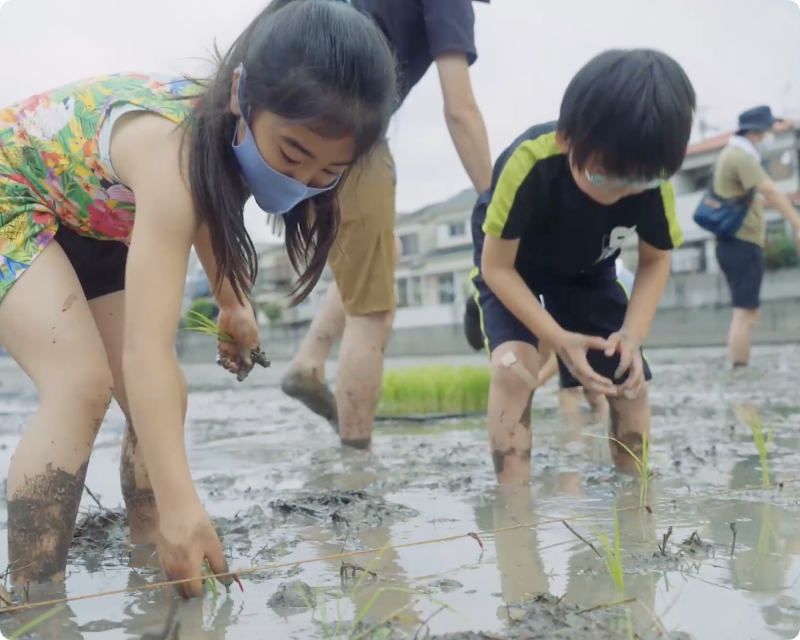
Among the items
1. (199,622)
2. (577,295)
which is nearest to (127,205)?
(199,622)

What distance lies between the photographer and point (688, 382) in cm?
586

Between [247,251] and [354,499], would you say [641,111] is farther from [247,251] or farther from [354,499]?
[354,499]

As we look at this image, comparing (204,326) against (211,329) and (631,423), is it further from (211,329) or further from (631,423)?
(631,423)

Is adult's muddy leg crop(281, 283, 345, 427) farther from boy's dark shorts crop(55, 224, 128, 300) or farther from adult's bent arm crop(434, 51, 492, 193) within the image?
boy's dark shorts crop(55, 224, 128, 300)

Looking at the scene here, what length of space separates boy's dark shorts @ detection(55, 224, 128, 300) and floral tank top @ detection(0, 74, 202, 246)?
0.36ft

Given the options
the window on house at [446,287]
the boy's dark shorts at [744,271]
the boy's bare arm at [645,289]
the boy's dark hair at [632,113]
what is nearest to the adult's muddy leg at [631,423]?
the boy's bare arm at [645,289]

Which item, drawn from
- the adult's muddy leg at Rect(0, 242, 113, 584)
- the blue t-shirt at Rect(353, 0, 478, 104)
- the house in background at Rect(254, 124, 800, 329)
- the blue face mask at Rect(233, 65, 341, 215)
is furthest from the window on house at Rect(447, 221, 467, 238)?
the adult's muddy leg at Rect(0, 242, 113, 584)

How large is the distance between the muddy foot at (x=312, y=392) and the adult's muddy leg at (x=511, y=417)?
114 cm

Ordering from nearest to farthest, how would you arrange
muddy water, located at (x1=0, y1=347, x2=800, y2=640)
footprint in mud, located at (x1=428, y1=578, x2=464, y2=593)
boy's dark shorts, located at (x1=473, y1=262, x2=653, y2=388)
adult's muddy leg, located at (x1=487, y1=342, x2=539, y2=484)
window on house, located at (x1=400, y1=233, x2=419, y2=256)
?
muddy water, located at (x1=0, y1=347, x2=800, y2=640)
footprint in mud, located at (x1=428, y1=578, x2=464, y2=593)
adult's muddy leg, located at (x1=487, y1=342, x2=539, y2=484)
boy's dark shorts, located at (x1=473, y1=262, x2=653, y2=388)
window on house, located at (x1=400, y1=233, x2=419, y2=256)

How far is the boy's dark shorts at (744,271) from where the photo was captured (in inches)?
249

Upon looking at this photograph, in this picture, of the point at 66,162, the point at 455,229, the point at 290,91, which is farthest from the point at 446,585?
the point at 455,229

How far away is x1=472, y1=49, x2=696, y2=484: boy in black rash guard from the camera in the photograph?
220cm

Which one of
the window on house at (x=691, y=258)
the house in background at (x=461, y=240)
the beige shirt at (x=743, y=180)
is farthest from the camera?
the window on house at (x=691, y=258)

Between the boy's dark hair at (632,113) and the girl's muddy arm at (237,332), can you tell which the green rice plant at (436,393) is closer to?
the girl's muddy arm at (237,332)
